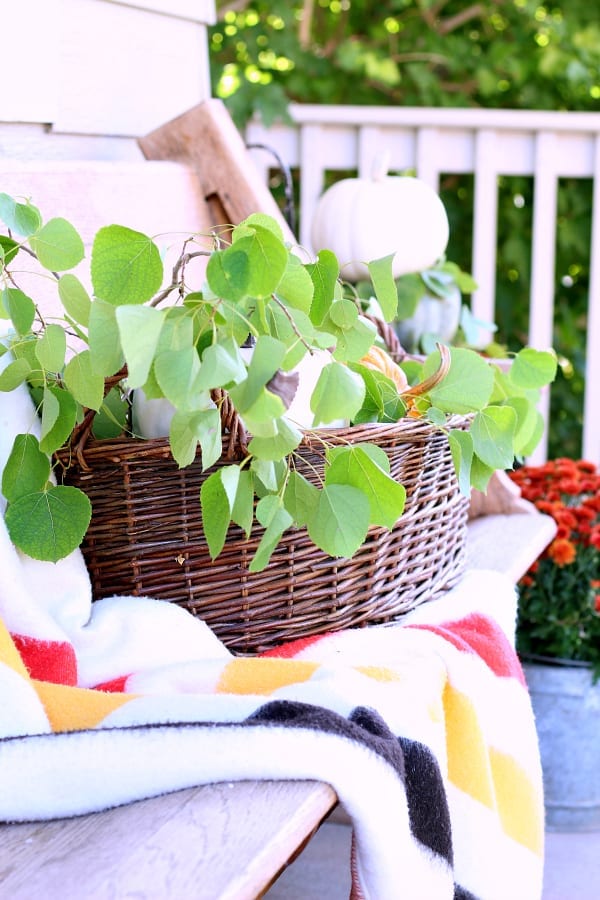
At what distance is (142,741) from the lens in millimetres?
543

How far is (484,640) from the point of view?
881 mm

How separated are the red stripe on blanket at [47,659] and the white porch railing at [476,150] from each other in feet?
4.92

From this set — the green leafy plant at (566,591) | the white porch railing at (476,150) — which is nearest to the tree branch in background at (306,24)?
the white porch railing at (476,150)

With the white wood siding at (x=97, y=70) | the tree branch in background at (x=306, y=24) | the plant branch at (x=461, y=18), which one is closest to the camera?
the white wood siding at (x=97, y=70)

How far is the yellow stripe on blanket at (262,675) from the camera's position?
0.63 meters

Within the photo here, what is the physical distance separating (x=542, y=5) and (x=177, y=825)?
2.87 m

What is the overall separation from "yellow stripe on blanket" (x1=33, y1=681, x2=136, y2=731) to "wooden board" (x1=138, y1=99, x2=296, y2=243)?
83 centimetres

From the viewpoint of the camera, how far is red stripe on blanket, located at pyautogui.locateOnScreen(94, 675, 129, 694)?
68 centimetres

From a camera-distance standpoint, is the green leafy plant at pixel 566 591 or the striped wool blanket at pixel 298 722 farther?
the green leafy plant at pixel 566 591

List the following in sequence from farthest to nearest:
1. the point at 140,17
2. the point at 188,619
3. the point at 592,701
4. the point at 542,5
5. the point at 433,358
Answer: the point at 542,5, the point at 592,701, the point at 140,17, the point at 433,358, the point at 188,619

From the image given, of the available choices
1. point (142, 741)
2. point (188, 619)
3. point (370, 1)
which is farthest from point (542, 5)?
point (142, 741)

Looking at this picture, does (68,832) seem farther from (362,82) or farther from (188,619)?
(362,82)

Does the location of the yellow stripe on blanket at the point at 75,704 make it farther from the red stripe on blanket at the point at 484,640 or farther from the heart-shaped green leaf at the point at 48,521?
the red stripe on blanket at the point at 484,640

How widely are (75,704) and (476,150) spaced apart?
1.73 meters
